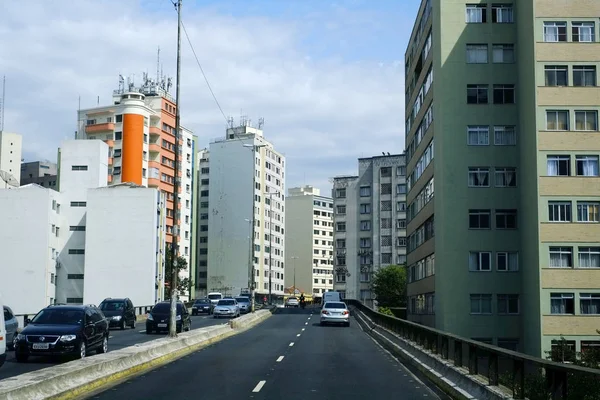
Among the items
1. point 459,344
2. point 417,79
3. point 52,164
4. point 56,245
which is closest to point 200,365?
point 459,344

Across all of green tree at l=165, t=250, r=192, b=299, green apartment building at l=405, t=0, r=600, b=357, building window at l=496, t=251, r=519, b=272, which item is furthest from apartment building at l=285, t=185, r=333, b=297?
building window at l=496, t=251, r=519, b=272

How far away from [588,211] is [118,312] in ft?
99.5

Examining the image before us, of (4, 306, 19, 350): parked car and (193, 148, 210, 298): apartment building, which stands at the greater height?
(193, 148, 210, 298): apartment building

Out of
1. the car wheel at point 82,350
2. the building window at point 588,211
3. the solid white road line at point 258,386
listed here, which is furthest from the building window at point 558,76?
the solid white road line at point 258,386

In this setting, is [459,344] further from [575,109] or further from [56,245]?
[56,245]

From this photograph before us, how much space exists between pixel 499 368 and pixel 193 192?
119 meters

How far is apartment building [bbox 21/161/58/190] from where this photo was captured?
144m

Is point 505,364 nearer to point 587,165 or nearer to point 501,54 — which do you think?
point 587,165

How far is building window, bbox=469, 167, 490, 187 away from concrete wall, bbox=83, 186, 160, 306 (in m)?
36.9

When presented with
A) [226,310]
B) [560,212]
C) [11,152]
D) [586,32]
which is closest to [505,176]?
[560,212]

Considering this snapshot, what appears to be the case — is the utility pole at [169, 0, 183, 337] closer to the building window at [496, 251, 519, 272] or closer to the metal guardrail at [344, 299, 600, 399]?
the metal guardrail at [344, 299, 600, 399]

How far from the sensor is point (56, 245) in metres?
75.8

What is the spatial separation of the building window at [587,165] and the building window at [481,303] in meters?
10.8

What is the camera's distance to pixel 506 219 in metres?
52.6
